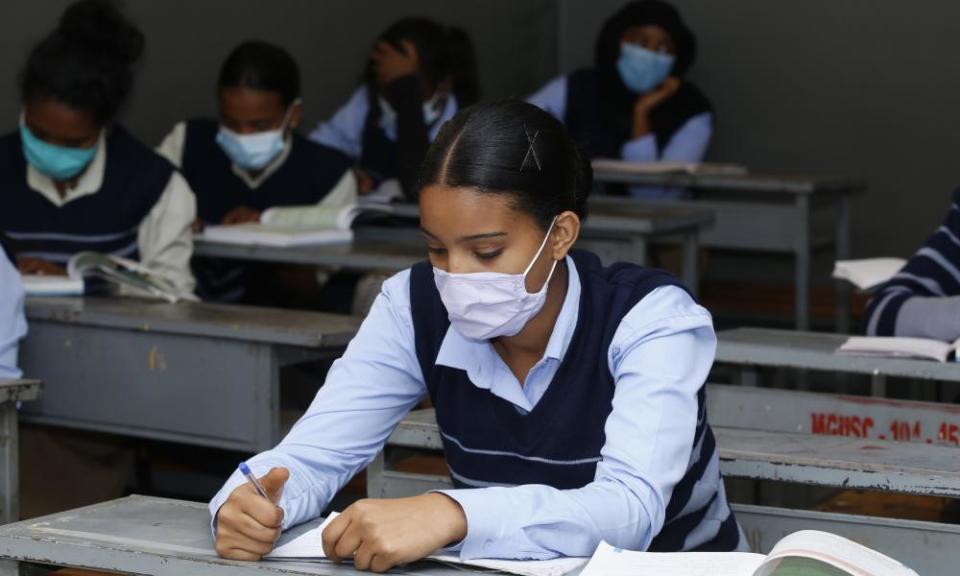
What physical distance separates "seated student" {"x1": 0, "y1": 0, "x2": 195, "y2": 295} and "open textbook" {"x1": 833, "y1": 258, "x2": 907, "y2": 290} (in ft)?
4.96

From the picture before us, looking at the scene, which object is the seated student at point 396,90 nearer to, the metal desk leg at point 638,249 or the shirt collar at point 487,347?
the metal desk leg at point 638,249

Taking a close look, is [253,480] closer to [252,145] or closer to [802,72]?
[252,145]

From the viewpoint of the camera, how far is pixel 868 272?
325 cm

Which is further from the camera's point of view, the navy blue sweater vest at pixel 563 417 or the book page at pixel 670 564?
the navy blue sweater vest at pixel 563 417

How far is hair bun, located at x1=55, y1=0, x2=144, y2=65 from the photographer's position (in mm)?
3479

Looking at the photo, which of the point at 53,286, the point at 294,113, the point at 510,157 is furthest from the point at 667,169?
the point at 510,157

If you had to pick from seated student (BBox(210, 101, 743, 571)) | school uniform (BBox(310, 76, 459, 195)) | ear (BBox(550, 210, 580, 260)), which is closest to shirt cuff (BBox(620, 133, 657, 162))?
school uniform (BBox(310, 76, 459, 195))

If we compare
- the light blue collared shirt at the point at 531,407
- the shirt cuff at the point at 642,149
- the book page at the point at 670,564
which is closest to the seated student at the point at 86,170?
the light blue collared shirt at the point at 531,407

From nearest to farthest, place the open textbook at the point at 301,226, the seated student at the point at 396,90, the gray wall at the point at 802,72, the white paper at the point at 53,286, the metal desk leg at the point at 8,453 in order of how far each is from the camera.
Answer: the metal desk leg at the point at 8,453 → the white paper at the point at 53,286 → the open textbook at the point at 301,226 → the seated student at the point at 396,90 → the gray wall at the point at 802,72

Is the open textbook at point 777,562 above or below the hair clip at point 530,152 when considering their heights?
below

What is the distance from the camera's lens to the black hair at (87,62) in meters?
3.27

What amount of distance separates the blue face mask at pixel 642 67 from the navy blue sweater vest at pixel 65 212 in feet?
9.16

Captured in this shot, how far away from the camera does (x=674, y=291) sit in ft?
5.55

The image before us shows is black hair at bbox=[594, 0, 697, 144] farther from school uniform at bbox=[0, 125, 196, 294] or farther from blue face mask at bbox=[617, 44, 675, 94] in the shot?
school uniform at bbox=[0, 125, 196, 294]
